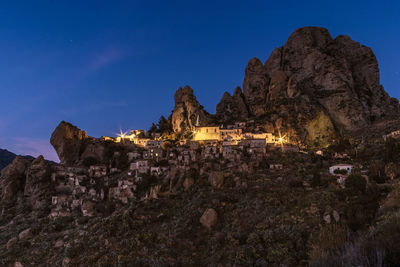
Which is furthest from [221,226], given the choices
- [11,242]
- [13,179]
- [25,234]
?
[13,179]

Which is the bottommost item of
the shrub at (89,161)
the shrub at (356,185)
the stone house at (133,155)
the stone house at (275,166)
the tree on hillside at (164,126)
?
the shrub at (356,185)

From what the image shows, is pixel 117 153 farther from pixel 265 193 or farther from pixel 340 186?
pixel 340 186

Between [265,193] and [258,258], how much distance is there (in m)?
14.2

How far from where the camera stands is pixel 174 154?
217 ft

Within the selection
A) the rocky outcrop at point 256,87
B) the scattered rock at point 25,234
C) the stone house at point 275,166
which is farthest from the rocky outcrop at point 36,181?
the rocky outcrop at point 256,87

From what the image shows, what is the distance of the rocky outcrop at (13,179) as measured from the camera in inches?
2413

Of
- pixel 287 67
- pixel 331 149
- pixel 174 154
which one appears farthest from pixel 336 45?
pixel 174 154

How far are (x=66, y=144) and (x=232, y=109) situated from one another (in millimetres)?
59384

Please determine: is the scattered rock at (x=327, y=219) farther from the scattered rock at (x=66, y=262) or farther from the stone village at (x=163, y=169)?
the scattered rock at (x=66, y=262)

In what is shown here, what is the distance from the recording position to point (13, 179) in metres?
63.1

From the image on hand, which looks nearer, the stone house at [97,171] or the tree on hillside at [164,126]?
the stone house at [97,171]

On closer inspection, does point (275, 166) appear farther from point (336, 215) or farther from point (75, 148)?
point (75, 148)

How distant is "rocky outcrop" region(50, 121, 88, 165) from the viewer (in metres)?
72.6

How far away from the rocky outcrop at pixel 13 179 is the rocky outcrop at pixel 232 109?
208 ft
